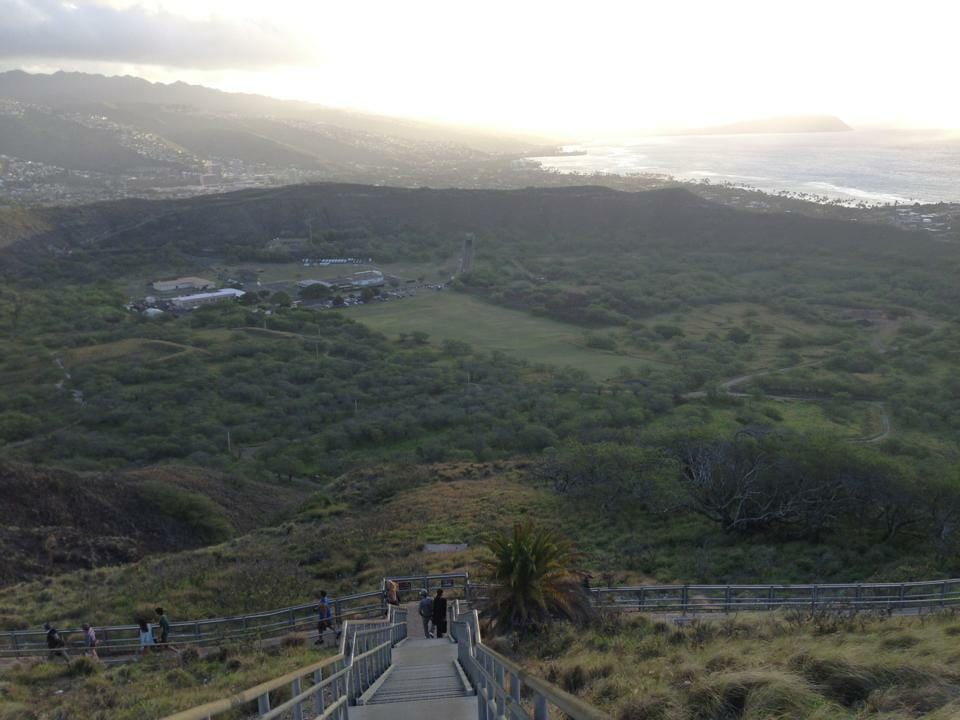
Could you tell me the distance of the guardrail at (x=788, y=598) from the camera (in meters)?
10.2

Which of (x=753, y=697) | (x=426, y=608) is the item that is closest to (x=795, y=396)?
(x=426, y=608)

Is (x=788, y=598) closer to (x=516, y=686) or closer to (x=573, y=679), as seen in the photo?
(x=573, y=679)

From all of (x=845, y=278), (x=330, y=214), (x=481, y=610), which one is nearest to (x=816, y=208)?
(x=845, y=278)

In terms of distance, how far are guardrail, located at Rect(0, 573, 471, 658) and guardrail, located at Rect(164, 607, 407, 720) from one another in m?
0.91

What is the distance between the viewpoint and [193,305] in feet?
190

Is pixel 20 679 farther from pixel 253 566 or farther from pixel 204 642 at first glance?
pixel 253 566

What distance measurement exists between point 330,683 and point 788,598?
7.19 m

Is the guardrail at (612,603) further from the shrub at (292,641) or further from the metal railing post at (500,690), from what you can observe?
the metal railing post at (500,690)

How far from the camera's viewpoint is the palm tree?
32.5ft

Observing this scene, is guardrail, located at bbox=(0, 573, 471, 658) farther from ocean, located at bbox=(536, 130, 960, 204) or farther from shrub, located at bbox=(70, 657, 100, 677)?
ocean, located at bbox=(536, 130, 960, 204)

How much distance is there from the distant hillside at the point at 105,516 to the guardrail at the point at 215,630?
7.37 metres

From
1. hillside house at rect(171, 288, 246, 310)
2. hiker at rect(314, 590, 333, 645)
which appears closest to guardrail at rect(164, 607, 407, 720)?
hiker at rect(314, 590, 333, 645)

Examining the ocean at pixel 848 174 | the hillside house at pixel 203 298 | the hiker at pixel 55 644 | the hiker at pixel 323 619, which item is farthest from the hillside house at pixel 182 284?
the ocean at pixel 848 174

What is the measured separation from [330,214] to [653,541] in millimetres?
82598
